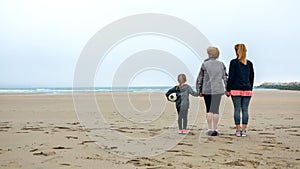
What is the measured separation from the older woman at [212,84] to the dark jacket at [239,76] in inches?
7.9

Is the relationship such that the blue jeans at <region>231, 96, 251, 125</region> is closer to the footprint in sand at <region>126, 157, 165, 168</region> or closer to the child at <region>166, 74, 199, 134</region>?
the child at <region>166, 74, 199, 134</region>

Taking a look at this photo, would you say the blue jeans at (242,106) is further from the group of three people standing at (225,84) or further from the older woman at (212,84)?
the older woman at (212,84)

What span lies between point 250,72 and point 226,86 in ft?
1.91

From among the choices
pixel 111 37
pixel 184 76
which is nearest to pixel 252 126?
pixel 184 76

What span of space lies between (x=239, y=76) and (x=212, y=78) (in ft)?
1.83

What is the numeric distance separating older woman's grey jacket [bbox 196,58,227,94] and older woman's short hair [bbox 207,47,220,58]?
9cm

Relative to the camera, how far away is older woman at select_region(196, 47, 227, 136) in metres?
7.26

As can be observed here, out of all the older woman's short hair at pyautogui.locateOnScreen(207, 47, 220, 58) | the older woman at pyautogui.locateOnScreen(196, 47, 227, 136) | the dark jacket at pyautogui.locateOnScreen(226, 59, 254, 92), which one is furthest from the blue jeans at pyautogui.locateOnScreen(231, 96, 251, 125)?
the older woman's short hair at pyautogui.locateOnScreen(207, 47, 220, 58)

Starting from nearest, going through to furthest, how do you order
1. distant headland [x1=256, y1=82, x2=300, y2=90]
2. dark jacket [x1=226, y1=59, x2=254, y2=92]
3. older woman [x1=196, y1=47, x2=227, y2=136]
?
1. dark jacket [x1=226, y1=59, x2=254, y2=92]
2. older woman [x1=196, y1=47, x2=227, y2=136]
3. distant headland [x1=256, y1=82, x2=300, y2=90]

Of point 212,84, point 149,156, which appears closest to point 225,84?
point 212,84

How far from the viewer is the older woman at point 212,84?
7262mm

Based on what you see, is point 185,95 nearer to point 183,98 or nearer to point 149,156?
point 183,98

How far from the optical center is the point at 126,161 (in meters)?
4.64

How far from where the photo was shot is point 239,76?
7160mm
